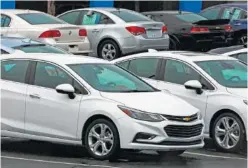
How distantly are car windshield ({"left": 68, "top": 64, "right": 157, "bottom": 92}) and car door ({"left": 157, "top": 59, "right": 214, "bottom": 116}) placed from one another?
106cm

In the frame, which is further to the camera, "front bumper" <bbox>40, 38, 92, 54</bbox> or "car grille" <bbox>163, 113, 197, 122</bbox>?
"front bumper" <bbox>40, 38, 92, 54</bbox>

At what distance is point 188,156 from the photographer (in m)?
10.7

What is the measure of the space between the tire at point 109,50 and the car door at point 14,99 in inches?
303

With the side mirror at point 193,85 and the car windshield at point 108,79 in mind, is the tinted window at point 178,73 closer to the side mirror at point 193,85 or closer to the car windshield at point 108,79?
the side mirror at point 193,85

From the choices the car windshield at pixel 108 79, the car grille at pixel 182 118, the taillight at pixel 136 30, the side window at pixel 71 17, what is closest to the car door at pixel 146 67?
the car windshield at pixel 108 79

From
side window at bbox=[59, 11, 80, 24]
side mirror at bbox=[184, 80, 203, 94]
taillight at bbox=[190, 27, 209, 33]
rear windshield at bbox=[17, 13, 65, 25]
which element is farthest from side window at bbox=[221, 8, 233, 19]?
side mirror at bbox=[184, 80, 203, 94]

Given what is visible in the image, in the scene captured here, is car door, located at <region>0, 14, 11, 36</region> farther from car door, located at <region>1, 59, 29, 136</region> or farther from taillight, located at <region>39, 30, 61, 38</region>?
car door, located at <region>1, 59, 29, 136</region>

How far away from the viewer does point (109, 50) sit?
725 inches

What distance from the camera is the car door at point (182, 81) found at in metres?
11.4

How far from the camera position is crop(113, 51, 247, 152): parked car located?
36.4 ft

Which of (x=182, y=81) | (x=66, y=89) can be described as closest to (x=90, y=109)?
(x=66, y=89)

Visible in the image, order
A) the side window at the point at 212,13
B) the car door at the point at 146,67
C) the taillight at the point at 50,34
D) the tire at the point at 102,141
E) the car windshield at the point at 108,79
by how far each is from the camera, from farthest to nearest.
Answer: the side window at the point at 212,13 < the taillight at the point at 50,34 < the car door at the point at 146,67 < the car windshield at the point at 108,79 < the tire at the point at 102,141

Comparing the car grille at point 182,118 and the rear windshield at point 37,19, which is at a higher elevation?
the rear windshield at point 37,19

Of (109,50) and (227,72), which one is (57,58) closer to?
(227,72)
